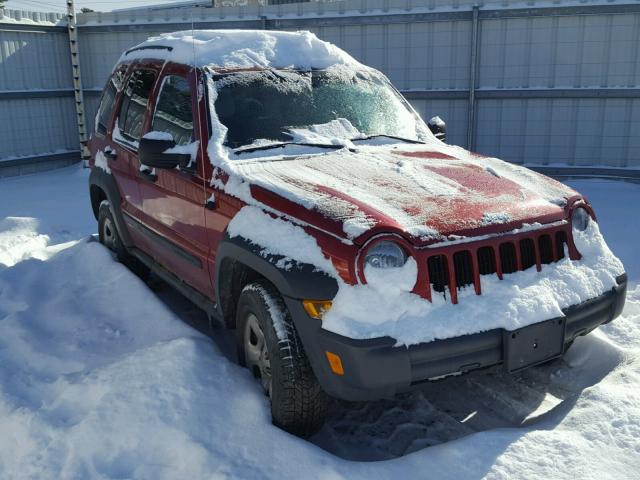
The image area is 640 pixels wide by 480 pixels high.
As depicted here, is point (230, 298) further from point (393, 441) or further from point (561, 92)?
point (561, 92)

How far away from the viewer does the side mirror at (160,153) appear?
12.2 feet

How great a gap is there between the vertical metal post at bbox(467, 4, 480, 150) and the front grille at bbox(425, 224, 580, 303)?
7.04m

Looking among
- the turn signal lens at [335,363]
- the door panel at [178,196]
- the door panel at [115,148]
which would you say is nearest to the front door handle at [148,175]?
the door panel at [178,196]

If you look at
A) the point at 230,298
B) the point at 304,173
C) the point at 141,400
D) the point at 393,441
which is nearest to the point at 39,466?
the point at 141,400

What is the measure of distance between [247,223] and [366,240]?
2.60 feet

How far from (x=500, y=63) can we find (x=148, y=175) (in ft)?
22.9

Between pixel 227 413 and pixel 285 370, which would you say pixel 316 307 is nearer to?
pixel 285 370

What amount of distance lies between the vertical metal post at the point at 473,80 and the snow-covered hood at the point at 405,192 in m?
6.27

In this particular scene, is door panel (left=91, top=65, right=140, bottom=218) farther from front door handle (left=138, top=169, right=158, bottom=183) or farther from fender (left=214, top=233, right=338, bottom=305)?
fender (left=214, top=233, right=338, bottom=305)

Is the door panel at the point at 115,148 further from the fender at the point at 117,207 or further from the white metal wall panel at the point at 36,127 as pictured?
the white metal wall panel at the point at 36,127

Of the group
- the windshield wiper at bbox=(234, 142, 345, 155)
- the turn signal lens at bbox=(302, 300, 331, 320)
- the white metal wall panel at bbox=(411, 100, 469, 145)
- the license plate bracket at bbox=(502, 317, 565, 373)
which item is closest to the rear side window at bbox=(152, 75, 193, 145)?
the windshield wiper at bbox=(234, 142, 345, 155)

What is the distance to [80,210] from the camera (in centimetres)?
857

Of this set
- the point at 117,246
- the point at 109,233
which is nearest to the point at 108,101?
the point at 109,233

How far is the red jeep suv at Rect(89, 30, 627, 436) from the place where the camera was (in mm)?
2707
